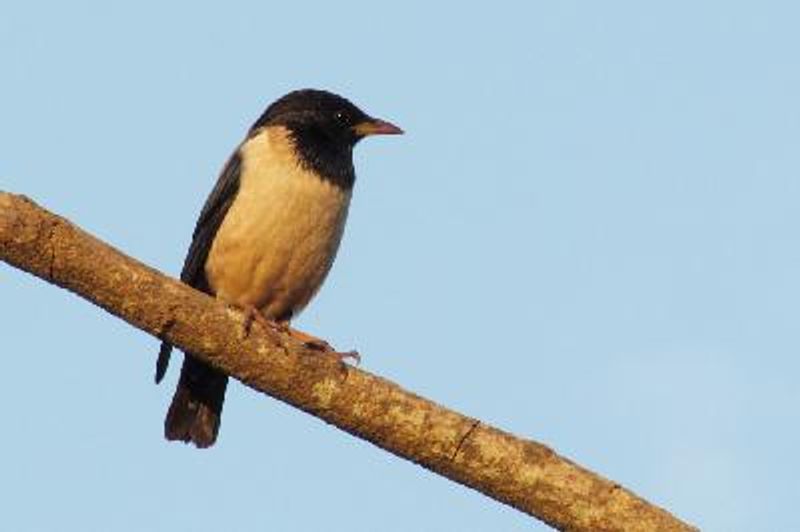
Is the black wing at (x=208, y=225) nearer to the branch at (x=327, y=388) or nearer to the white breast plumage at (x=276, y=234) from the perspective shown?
the white breast plumage at (x=276, y=234)

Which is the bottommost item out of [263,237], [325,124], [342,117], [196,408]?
[196,408]

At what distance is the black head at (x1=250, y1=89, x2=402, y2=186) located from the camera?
7.17 metres

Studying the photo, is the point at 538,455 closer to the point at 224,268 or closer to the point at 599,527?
the point at 599,527

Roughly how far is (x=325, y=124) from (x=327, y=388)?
3.07 meters

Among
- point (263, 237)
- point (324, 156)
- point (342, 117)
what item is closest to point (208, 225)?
point (263, 237)

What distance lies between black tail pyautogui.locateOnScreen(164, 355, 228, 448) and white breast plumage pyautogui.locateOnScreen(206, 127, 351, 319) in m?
0.41

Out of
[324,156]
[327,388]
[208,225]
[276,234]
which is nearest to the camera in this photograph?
[327,388]

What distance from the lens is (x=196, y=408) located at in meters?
Result: 6.85

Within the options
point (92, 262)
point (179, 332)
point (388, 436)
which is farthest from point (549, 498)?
point (92, 262)

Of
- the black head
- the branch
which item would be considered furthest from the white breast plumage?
the branch

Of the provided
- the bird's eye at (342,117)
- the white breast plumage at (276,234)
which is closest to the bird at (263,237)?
the white breast plumage at (276,234)

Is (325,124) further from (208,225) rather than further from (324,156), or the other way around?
(208,225)

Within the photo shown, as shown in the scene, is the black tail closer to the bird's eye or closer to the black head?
the black head

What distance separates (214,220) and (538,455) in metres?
3.11
